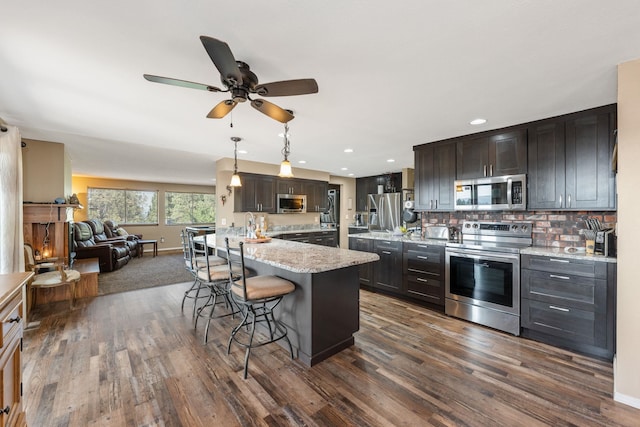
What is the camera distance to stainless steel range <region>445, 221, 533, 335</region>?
2891 millimetres

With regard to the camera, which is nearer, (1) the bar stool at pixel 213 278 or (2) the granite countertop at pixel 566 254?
(2) the granite countertop at pixel 566 254

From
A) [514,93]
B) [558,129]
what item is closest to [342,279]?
[514,93]

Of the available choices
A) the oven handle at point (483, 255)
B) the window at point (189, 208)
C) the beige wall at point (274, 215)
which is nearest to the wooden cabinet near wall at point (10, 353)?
the oven handle at point (483, 255)

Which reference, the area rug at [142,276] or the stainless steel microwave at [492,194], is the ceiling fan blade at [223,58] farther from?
the area rug at [142,276]

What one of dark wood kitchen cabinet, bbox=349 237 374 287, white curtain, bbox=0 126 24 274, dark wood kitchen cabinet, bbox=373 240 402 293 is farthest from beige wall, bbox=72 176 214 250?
dark wood kitchen cabinet, bbox=373 240 402 293

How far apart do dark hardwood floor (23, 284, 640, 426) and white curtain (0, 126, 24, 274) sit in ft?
2.69

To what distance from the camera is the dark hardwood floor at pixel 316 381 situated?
1.72m

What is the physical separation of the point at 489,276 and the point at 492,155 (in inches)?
59.1

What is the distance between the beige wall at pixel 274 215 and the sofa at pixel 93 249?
256 cm

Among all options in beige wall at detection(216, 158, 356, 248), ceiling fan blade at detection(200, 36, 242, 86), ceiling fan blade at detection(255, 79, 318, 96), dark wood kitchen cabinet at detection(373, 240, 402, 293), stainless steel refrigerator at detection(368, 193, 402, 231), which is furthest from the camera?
stainless steel refrigerator at detection(368, 193, 402, 231)

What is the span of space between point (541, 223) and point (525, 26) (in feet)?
8.36

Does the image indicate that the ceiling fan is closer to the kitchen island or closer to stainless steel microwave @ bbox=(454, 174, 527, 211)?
the kitchen island

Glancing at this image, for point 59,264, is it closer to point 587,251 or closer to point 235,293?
point 235,293

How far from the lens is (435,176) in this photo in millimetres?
3957
